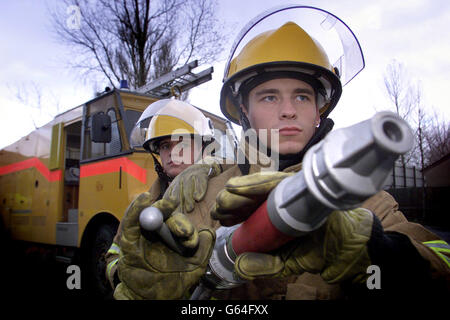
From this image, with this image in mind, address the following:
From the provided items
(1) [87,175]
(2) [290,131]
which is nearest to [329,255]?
(2) [290,131]

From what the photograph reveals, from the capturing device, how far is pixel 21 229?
6137 mm

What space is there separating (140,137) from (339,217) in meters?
3.36

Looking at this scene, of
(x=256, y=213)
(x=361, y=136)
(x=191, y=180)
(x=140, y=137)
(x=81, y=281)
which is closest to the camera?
(x=361, y=136)

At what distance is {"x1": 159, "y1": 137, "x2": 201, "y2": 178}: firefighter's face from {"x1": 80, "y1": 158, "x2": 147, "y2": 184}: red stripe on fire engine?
38.3 inches

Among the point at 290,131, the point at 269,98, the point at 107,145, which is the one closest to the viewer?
the point at 290,131

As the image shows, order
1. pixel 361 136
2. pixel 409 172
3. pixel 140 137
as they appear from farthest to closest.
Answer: pixel 409 172 → pixel 140 137 → pixel 361 136

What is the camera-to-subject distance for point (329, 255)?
2.82 feet

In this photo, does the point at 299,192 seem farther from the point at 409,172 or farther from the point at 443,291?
the point at 409,172

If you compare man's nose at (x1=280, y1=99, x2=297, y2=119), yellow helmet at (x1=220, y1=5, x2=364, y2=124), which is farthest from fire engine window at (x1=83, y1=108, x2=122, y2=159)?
man's nose at (x1=280, y1=99, x2=297, y2=119)

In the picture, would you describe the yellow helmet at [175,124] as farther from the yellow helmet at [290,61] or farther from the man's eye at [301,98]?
the man's eye at [301,98]

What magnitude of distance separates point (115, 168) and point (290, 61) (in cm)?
315

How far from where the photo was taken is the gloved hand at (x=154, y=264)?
1.01 meters

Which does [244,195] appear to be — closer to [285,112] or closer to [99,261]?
[285,112]
